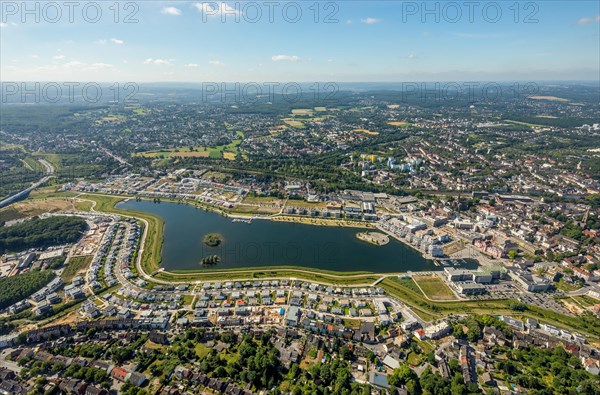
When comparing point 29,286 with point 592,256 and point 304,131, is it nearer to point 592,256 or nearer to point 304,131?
point 592,256

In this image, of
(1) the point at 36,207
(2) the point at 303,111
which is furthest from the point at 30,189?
(2) the point at 303,111

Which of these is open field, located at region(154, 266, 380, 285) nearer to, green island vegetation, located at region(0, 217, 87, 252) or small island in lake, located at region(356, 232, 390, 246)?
small island in lake, located at region(356, 232, 390, 246)

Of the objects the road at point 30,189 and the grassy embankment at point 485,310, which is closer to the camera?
the grassy embankment at point 485,310

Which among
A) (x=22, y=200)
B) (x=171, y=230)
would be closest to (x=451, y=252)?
(x=171, y=230)

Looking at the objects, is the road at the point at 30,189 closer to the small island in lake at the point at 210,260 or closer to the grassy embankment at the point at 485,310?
the small island in lake at the point at 210,260

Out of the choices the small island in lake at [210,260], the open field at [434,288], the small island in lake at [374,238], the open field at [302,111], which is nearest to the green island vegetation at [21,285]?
the small island in lake at [210,260]

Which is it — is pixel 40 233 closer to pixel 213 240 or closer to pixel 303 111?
pixel 213 240
